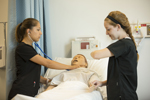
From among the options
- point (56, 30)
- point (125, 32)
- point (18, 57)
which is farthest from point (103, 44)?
point (18, 57)

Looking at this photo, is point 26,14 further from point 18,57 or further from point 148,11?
point 148,11

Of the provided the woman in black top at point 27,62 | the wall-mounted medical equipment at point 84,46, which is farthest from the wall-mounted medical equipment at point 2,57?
the wall-mounted medical equipment at point 84,46

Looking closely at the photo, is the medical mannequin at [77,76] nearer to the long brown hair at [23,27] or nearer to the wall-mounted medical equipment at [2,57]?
the long brown hair at [23,27]

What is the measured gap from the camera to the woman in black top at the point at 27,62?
1.39 meters

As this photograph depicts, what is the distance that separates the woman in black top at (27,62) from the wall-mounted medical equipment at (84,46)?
100 cm

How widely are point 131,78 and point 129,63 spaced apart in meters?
0.13

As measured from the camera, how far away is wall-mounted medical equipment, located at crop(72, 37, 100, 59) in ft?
8.23

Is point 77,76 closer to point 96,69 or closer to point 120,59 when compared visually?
point 96,69

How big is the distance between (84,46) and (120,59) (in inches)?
55.0

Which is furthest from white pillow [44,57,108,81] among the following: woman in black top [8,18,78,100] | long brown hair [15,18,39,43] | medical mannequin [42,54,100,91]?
long brown hair [15,18,39,43]

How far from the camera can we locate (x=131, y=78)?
1157 millimetres

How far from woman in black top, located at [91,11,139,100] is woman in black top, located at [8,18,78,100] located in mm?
653

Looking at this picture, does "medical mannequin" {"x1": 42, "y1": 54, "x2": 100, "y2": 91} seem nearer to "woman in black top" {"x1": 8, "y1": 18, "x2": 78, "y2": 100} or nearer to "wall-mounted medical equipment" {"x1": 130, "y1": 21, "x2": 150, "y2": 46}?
"woman in black top" {"x1": 8, "y1": 18, "x2": 78, "y2": 100}

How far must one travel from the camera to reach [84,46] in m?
2.52
